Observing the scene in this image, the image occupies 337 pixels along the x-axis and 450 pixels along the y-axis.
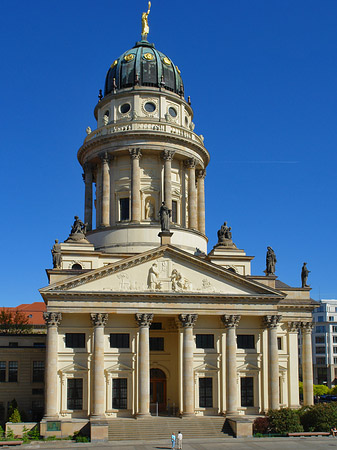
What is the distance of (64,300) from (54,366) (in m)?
5.36

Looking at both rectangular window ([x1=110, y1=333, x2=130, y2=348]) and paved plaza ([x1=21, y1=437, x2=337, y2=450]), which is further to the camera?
rectangular window ([x1=110, y1=333, x2=130, y2=348])

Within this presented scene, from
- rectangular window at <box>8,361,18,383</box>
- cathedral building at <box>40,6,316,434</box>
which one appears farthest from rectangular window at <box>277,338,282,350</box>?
rectangular window at <box>8,361,18,383</box>

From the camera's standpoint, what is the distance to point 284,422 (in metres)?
48.8

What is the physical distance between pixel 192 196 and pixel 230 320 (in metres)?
18.3

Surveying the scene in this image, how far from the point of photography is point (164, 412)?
180 ft

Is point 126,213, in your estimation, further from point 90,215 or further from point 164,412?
point 164,412

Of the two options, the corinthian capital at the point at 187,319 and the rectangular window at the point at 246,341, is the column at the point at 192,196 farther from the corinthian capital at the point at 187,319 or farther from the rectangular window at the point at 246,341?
the corinthian capital at the point at 187,319

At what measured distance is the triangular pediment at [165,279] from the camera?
51.9 m

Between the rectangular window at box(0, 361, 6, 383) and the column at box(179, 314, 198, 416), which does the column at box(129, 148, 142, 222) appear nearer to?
the column at box(179, 314, 198, 416)

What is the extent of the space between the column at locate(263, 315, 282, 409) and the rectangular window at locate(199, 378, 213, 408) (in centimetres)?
505

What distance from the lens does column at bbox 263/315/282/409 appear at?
5331 cm

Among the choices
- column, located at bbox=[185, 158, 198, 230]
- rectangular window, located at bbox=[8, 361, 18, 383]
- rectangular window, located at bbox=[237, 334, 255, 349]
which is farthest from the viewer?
column, located at bbox=[185, 158, 198, 230]

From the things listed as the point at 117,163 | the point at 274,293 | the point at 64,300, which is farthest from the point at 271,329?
the point at 117,163

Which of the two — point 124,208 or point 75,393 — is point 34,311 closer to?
point 124,208
